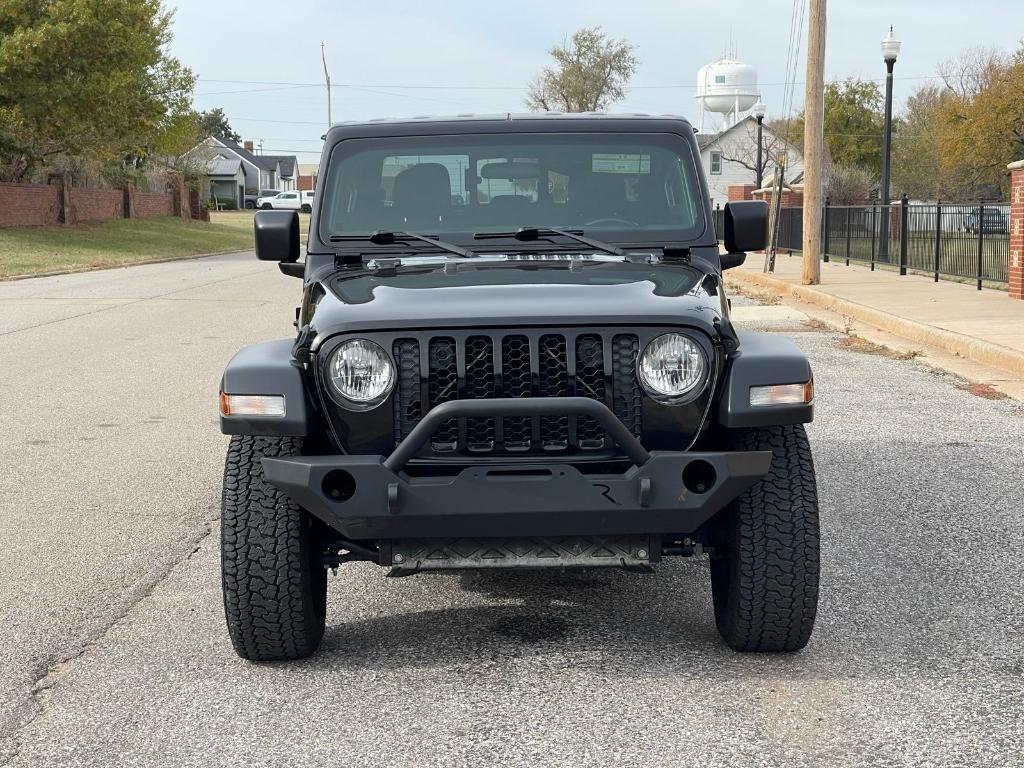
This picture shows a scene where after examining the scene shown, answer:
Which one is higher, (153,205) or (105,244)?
(153,205)

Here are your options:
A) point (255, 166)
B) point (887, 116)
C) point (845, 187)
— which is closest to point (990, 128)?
point (845, 187)

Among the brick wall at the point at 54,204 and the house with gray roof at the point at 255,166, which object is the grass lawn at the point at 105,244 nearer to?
the brick wall at the point at 54,204

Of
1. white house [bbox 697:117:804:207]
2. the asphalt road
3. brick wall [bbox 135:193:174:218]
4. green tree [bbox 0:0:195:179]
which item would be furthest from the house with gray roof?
the asphalt road

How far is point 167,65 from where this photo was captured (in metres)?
54.5

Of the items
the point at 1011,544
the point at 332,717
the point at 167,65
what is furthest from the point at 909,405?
the point at 167,65

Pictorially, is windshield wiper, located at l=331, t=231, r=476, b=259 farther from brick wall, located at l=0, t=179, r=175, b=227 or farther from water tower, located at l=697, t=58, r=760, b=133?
water tower, located at l=697, t=58, r=760, b=133

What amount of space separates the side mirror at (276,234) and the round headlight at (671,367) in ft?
6.55

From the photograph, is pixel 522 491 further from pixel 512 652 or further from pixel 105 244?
pixel 105 244

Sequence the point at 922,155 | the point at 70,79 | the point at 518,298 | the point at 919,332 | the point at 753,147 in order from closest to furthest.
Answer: the point at 518,298, the point at 919,332, the point at 70,79, the point at 922,155, the point at 753,147

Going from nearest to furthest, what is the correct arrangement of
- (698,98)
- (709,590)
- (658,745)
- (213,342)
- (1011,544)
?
(658,745) → (709,590) → (1011,544) → (213,342) → (698,98)

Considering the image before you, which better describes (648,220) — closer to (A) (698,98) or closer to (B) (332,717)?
(B) (332,717)

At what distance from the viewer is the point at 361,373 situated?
13.7 ft

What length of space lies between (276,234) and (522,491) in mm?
2067

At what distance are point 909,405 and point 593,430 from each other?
6.38 meters
